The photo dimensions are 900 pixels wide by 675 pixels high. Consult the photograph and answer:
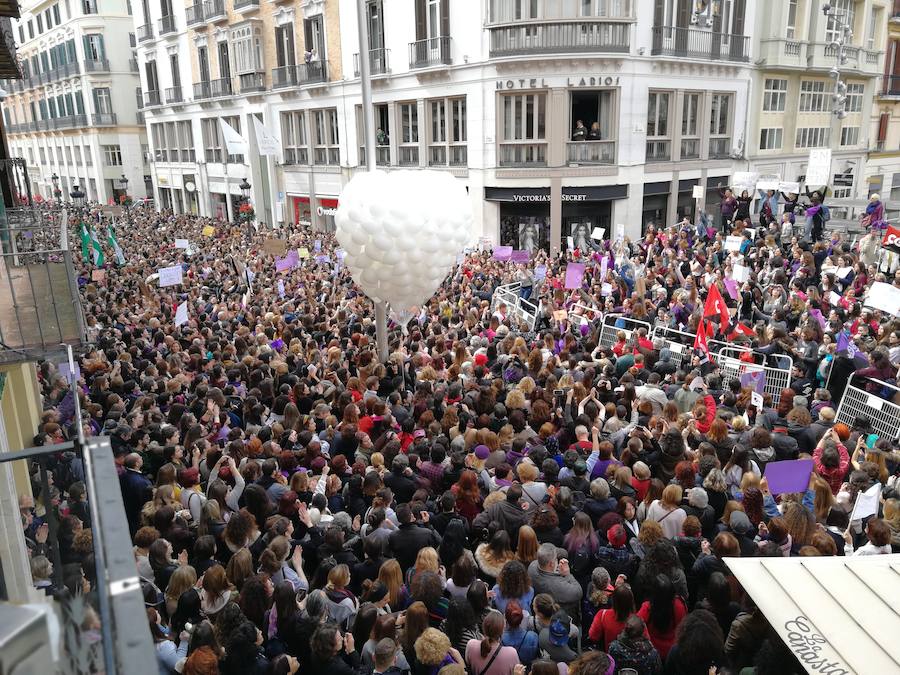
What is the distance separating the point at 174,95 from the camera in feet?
140

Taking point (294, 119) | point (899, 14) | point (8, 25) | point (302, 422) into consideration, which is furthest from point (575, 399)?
Result: point (899, 14)

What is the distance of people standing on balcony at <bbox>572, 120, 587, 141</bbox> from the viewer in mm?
24453

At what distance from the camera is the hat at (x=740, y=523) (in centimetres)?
553

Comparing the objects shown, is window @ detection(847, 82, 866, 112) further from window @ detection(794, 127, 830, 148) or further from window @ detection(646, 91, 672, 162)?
window @ detection(646, 91, 672, 162)

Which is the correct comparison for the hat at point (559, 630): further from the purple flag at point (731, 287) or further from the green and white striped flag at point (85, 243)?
the green and white striped flag at point (85, 243)

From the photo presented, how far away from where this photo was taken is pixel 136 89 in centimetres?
5341

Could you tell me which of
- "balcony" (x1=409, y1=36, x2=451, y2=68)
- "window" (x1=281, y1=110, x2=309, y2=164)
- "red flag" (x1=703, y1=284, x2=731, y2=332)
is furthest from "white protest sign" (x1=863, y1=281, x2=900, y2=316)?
"window" (x1=281, y1=110, x2=309, y2=164)

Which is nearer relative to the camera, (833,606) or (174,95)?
(833,606)

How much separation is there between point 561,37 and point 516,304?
485 inches

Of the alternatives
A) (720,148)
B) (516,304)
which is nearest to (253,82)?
(720,148)

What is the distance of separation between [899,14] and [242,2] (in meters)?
32.8

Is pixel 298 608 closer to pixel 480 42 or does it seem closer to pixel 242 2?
pixel 480 42

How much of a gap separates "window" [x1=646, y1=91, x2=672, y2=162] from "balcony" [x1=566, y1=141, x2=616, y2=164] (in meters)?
1.90

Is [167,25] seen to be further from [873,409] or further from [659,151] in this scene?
[873,409]
